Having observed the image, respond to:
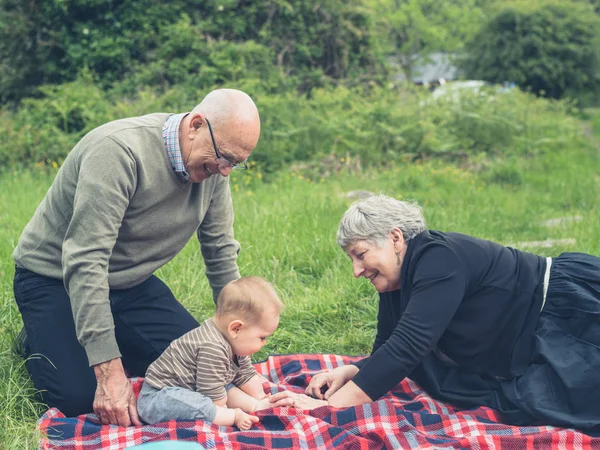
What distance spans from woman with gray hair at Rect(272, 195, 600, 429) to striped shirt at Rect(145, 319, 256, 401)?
1.20ft

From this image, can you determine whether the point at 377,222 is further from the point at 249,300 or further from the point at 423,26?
the point at 423,26

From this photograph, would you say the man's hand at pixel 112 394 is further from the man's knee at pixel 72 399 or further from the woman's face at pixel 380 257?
the woman's face at pixel 380 257

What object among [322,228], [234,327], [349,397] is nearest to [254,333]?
[234,327]

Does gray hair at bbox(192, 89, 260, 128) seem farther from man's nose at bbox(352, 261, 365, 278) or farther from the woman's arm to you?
the woman's arm

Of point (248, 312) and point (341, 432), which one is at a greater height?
point (248, 312)

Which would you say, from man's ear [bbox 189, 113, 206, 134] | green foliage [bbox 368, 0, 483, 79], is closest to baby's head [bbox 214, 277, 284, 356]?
man's ear [bbox 189, 113, 206, 134]

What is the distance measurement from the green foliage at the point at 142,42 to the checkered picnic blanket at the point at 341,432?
394 inches

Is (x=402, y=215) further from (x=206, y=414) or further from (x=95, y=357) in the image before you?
(x=95, y=357)

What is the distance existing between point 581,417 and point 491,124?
363 inches

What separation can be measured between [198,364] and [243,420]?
333mm

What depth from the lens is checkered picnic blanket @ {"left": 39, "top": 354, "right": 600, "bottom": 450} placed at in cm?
316

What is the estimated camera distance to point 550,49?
20938mm

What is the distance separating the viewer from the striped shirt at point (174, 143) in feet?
11.2

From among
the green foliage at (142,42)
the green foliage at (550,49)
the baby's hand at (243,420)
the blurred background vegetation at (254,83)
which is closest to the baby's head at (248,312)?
the baby's hand at (243,420)
